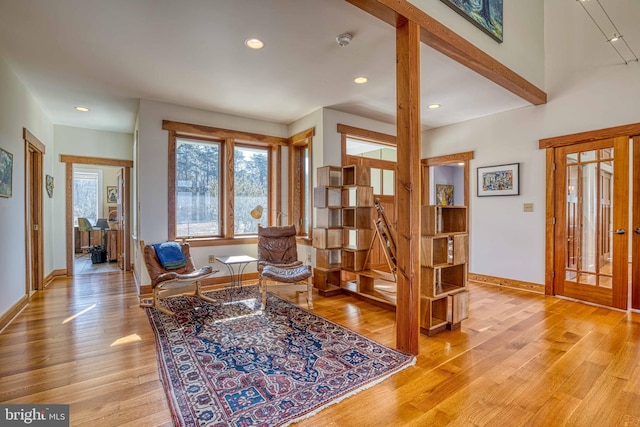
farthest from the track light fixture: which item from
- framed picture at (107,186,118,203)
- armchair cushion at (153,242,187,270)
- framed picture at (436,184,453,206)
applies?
framed picture at (107,186,118,203)

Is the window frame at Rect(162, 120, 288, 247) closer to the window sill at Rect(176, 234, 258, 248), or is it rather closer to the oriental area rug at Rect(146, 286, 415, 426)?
the window sill at Rect(176, 234, 258, 248)

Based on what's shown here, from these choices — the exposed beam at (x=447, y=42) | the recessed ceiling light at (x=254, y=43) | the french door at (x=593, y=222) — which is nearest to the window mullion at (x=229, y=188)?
the recessed ceiling light at (x=254, y=43)

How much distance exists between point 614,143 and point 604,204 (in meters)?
0.73

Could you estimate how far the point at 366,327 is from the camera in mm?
3131

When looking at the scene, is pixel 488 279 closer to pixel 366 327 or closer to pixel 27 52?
pixel 366 327

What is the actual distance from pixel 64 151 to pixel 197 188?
2793mm

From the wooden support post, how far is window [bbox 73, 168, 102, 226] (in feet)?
29.1

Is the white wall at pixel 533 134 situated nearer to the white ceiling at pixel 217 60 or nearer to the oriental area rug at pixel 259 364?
the white ceiling at pixel 217 60

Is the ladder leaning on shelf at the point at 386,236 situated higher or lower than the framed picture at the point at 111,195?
lower

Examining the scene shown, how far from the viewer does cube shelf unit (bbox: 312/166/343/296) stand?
4.39m

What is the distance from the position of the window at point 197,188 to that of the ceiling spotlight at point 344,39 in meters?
3.06

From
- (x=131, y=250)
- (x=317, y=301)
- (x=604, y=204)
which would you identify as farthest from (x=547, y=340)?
(x=131, y=250)

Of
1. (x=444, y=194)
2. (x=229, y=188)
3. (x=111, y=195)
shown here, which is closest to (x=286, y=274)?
(x=229, y=188)

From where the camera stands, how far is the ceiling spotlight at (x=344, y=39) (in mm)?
2785
